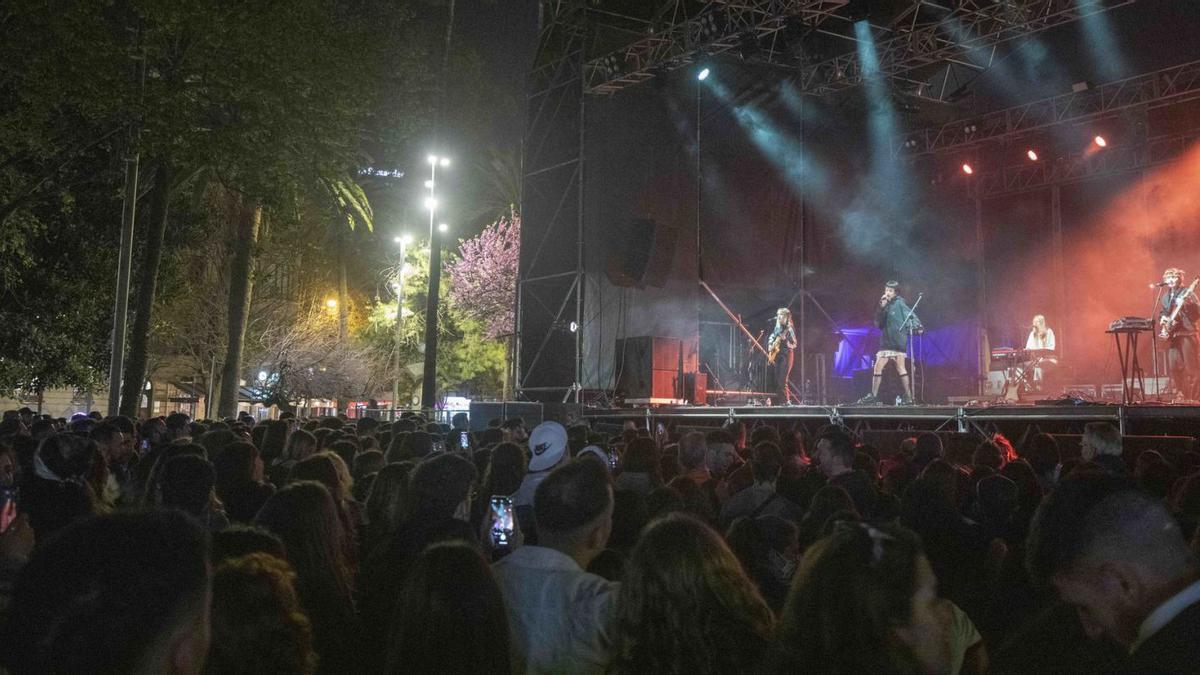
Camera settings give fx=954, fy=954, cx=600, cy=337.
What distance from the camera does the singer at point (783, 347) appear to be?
21.2 m

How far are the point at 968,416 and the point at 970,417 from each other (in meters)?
0.07

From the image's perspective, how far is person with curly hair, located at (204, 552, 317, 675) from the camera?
2.50 metres

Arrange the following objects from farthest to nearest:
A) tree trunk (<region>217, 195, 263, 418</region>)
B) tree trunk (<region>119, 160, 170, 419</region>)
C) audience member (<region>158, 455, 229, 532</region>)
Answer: tree trunk (<region>217, 195, 263, 418</region>), tree trunk (<region>119, 160, 170, 419</region>), audience member (<region>158, 455, 229, 532</region>)

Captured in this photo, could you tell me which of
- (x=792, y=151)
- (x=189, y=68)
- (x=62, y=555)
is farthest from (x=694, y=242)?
(x=62, y=555)

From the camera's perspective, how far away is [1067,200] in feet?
77.7

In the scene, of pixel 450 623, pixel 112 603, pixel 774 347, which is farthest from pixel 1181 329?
pixel 112 603

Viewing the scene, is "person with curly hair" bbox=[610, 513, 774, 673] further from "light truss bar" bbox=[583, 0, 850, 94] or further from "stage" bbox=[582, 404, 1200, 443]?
"light truss bar" bbox=[583, 0, 850, 94]

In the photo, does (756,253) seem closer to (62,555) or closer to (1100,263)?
(1100,263)

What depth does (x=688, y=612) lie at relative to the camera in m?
2.65

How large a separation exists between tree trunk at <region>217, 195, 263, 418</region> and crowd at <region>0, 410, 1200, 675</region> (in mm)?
20399

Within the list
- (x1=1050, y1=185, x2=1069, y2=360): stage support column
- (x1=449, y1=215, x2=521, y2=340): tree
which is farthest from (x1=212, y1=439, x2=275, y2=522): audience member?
(x1=449, y1=215, x2=521, y2=340): tree

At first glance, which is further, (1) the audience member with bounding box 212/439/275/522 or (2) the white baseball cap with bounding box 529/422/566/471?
(2) the white baseball cap with bounding box 529/422/566/471

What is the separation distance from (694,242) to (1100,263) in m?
9.87

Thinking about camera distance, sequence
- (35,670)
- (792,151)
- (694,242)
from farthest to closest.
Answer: (792,151)
(694,242)
(35,670)
